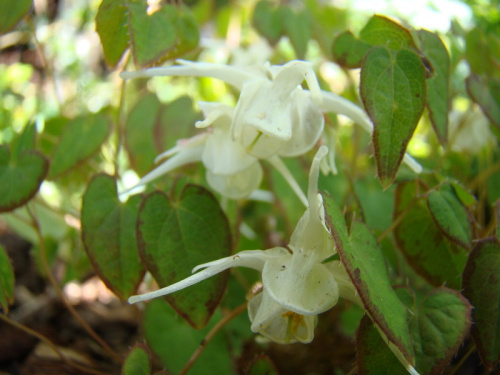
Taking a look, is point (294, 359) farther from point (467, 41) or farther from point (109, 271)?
point (467, 41)

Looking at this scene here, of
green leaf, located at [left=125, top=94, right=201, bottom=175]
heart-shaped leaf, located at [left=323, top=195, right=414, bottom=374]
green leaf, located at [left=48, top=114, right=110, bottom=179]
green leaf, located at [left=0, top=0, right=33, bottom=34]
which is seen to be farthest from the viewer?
green leaf, located at [left=125, top=94, right=201, bottom=175]

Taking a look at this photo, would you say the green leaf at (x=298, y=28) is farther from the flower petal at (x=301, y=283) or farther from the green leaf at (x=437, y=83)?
the flower petal at (x=301, y=283)

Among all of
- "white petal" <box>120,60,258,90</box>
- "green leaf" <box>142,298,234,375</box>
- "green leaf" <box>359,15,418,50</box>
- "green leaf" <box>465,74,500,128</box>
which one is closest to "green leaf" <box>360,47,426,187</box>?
"green leaf" <box>359,15,418,50</box>

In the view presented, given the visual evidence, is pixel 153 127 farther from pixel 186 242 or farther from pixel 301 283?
pixel 301 283

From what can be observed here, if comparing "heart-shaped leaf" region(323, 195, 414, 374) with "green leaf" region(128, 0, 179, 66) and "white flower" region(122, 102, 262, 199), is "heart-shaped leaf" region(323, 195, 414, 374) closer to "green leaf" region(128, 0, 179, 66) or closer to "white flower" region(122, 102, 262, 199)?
"white flower" region(122, 102, 262, 199)

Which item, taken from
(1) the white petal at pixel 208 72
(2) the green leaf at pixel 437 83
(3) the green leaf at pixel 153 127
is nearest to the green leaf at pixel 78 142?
(3) the green leaf at pixel 153 127

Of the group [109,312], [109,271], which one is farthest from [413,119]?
[109,312]
